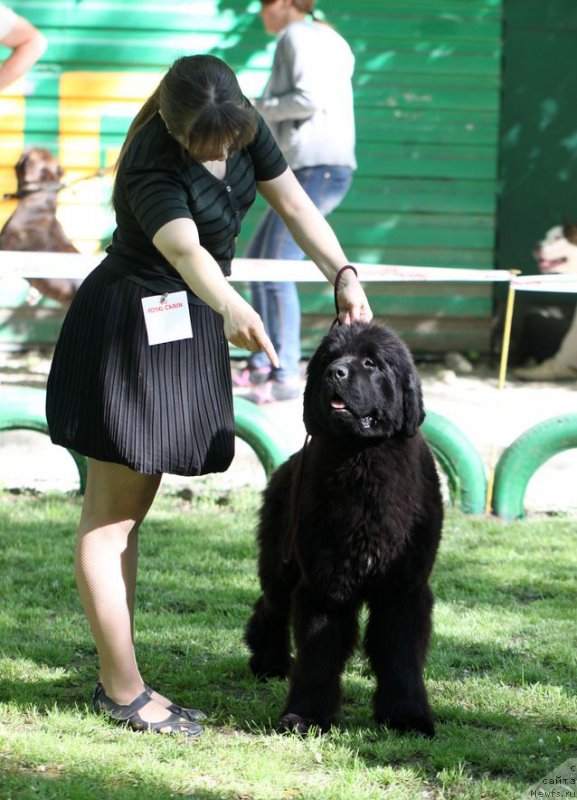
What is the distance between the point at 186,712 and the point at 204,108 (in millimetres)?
1896

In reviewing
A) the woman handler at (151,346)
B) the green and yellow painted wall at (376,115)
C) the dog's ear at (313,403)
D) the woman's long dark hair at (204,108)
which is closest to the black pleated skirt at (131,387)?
the woman handler at (151,346)

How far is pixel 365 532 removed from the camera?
374 cm

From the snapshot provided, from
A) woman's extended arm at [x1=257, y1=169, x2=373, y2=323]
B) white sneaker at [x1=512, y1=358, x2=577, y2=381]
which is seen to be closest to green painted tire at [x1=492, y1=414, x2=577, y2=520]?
woman's extended arm at [x1=257, y1=169, x2=373, y2=323]

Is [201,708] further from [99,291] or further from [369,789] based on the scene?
[99,291]

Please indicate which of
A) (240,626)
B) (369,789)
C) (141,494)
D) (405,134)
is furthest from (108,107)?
(369,789)

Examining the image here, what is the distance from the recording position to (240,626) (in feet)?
16.2

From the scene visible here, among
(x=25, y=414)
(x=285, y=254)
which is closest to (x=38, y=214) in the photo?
(x=285, y=254)

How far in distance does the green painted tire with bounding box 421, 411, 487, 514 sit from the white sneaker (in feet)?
13.0

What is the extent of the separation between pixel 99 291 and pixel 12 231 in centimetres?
668

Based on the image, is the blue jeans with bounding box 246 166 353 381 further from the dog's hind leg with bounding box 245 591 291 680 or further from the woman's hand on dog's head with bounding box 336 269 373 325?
the woman's hand on dog's head with bounding box 336 269 373 325

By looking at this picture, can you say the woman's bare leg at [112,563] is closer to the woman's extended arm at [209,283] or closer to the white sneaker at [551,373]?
the woman's extended arm at [209,283]

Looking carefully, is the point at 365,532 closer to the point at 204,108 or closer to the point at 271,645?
the point at 271,645

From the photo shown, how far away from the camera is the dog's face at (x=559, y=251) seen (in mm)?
10312

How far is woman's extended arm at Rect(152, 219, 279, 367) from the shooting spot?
10.6ft
